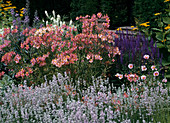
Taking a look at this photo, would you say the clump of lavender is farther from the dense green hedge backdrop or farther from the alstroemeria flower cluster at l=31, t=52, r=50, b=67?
the dense green hedge backdrop

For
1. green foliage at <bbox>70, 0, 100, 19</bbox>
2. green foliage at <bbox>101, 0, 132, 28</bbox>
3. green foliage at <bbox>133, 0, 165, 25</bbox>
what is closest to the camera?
green foliage at <bbox>133, 0, 165, 25</bbox>

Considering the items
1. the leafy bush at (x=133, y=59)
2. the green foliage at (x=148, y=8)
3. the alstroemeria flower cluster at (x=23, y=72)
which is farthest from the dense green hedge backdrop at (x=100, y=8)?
the alstroemeria flower cluster at (x=23, y=72)

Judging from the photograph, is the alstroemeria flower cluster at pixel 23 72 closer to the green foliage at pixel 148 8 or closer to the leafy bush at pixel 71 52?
the leafy bush at pixel 71 52

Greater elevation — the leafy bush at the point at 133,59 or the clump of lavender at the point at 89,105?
the leafy bush at the point at 133,59

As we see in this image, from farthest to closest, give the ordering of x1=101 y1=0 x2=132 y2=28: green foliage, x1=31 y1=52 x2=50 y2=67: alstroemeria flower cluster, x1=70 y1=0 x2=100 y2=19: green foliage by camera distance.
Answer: x1=70 y1=0 x2=100 y2=19: green foliage < x1=101 y1=0 x2=132 y2=28: green foliage < x1=31 y1=52 x2=50 y2=67: alstroemeria flower cluster

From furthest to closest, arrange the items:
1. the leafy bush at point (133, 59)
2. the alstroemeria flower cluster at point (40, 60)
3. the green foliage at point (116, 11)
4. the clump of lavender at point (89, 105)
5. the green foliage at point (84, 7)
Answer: the green foliage at point (84, 7)
the green foliage at point (116, 11)
the leafy bush at point (133, 59)
the alstroemeria flower cluster at point (40, 60)
the clump of lavender at point (89, 105)

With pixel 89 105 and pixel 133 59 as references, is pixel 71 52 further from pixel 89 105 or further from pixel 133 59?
pixel 89 105

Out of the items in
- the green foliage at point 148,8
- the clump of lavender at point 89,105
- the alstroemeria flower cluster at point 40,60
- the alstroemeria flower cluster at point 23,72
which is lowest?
the clump of lavender at point 89,105

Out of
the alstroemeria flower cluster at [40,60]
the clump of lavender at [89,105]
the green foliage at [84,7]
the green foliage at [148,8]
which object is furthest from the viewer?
the green foliage at [84,7]

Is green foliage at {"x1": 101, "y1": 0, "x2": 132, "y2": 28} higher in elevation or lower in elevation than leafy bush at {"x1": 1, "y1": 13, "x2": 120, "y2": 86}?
higher

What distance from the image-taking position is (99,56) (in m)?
4.29

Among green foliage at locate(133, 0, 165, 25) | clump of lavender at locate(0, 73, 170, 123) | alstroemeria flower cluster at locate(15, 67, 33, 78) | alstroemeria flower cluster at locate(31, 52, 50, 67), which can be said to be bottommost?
clump of lavender at locate(0, 73, 170, 123)

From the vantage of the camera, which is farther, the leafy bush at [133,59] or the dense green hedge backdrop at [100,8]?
the dense green hedge backdrop at [100,8]

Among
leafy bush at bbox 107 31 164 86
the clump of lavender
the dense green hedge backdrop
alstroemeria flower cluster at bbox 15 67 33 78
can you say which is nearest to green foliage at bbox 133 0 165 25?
the dense green hedge backdrop
